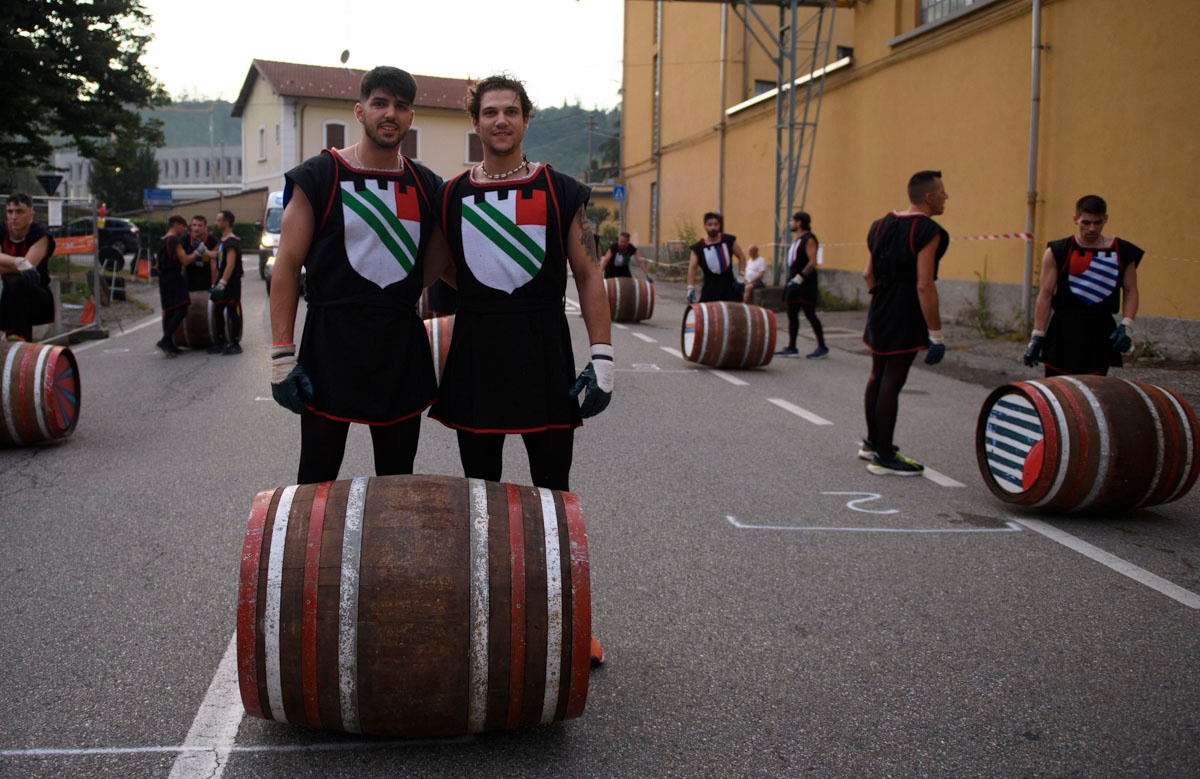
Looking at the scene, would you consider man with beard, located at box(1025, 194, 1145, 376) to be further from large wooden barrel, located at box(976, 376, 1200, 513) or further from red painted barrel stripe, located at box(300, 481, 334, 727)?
red painted barrel stripe, located at box(300, 481, 334, 727)

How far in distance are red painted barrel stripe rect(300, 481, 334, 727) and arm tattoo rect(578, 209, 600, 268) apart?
3.86 feet

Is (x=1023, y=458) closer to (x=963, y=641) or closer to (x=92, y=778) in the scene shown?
(x=963, y=641)

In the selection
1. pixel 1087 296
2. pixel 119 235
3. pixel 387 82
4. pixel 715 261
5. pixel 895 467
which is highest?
pixel 119 235

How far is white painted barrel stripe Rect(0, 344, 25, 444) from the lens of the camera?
721 centimetres

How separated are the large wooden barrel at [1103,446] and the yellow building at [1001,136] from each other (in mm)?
7359

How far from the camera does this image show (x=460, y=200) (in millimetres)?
3371

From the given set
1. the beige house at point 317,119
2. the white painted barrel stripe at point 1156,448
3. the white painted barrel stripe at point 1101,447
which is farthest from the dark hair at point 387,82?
the beige house at point 317,119

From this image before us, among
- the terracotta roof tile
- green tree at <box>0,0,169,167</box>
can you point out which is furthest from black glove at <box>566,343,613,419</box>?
the terracotta roof tile

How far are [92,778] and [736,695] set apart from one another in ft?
5.97

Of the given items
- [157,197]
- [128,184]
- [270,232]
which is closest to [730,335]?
[270,232]

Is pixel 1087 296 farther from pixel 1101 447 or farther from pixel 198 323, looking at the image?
pixel 198 323

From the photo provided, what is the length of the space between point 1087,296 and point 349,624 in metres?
5.26

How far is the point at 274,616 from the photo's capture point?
2.74m

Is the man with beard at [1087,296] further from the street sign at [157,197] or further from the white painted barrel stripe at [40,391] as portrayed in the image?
the street sign at [157,197]
